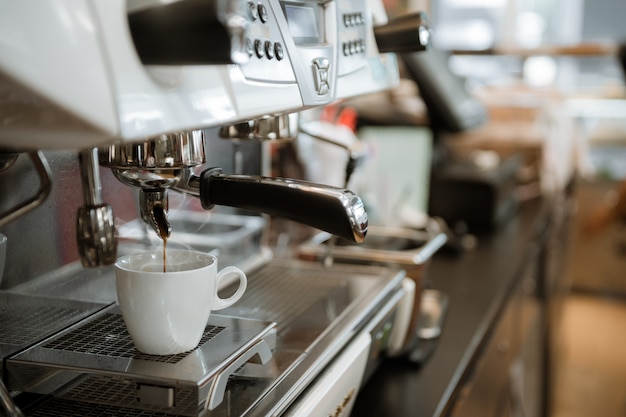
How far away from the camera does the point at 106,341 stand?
667mm

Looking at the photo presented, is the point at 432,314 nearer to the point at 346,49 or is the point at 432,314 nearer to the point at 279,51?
the point at 346,49

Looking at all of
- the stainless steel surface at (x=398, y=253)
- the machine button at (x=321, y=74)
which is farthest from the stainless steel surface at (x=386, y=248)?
the machine button at (x=321, y=74)

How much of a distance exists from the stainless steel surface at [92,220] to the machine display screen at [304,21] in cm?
20

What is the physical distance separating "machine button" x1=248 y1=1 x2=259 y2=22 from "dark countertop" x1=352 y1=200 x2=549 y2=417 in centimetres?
53

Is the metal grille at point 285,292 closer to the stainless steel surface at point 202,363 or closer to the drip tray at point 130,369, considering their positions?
the stainless steel surface at point 202,363

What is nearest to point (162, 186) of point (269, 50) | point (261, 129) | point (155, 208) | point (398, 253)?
point (155, 208)

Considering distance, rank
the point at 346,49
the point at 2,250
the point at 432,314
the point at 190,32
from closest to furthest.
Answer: the point at 190,32 → the point at 2,250 → the point at 346,49 → the point at 432,314

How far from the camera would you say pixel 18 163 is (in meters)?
0.68

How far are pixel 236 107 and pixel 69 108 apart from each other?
6.8 inches

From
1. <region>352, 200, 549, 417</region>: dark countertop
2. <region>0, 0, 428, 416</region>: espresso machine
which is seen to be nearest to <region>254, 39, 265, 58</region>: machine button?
<region>0, 0, 428, 416</region>: espresso machine

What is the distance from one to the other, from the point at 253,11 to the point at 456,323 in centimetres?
83

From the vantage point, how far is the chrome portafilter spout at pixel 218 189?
0.58 meters

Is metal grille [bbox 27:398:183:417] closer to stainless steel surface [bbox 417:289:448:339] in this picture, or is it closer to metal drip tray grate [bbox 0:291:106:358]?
metal drip tray grate [bbox 0:291:106:358]

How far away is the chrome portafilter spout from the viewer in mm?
584
